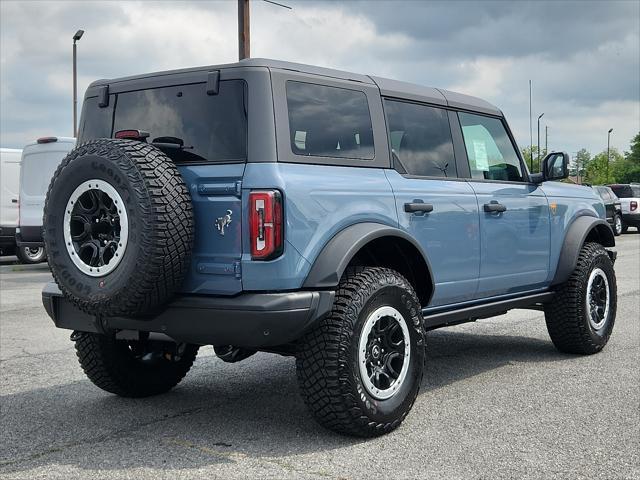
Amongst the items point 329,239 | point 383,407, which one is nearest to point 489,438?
point 383,407

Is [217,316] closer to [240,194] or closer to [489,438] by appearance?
[240,194]

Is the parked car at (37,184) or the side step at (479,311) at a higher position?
the parked car at (37,184)

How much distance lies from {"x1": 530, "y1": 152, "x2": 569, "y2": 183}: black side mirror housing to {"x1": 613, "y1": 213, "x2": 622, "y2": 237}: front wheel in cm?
2423

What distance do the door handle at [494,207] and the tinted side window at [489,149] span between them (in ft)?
0.78

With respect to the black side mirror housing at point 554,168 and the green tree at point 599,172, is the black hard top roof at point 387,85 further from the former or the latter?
the green tree at point 599,172

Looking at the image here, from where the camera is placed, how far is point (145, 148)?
4250 millimetres

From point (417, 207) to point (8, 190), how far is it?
1549 centimetres

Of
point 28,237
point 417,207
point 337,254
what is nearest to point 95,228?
point 337,254

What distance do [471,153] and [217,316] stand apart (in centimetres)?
257

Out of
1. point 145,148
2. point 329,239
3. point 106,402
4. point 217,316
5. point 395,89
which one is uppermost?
point 395,89

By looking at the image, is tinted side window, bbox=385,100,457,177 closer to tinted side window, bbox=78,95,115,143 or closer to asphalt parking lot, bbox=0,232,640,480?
asphalt parking lot, bbox=0,232,640,480

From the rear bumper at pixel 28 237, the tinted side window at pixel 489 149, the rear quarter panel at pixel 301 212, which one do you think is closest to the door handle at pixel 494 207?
the tinted side window at pixel 489 149

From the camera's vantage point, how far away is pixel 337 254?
14.3ft

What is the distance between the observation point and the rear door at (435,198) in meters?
A: 5.07
